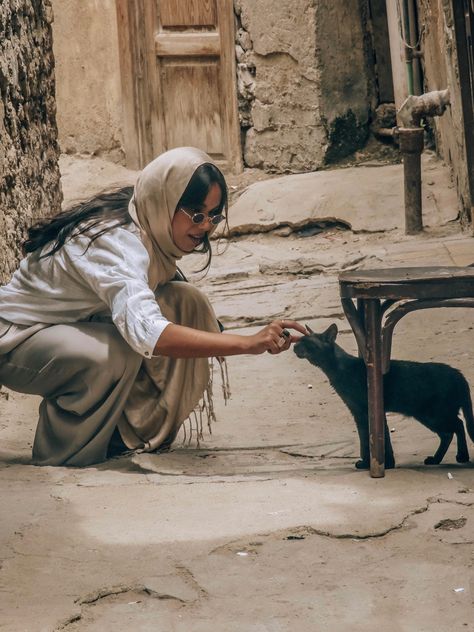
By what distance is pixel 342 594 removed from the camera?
282 centimetres

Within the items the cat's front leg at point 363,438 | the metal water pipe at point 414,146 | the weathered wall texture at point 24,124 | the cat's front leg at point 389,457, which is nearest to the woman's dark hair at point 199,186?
the cat's front leg at point 363,438

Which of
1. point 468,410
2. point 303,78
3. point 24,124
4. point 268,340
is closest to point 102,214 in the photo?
point 268,340

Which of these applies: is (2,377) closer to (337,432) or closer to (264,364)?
(337,432)

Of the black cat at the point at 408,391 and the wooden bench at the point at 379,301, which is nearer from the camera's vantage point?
the wooden bench at the point at 379,301

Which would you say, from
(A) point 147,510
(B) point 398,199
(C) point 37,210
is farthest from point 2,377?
(B) point 398,199

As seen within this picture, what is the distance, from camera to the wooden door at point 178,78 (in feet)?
34.2

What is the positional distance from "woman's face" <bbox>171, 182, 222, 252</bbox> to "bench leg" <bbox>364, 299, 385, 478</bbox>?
65 centimetres

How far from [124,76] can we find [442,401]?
24.1ft

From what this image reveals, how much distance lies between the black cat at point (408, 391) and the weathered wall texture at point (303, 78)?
6.38 m

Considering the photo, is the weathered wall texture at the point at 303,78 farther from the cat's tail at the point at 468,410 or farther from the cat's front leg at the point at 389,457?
the cat's front leg at the point at 389,457

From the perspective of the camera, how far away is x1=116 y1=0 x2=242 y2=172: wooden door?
34.2ft

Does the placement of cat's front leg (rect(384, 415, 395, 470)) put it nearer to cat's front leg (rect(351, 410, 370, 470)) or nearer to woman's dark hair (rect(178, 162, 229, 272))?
cat's front leg (rect(351, 410, 370, 470))

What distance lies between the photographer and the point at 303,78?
10062 mm

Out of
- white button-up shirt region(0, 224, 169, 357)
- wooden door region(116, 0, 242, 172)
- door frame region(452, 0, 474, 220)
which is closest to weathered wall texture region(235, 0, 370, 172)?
wooden door region(116, 0, 242, 172)
